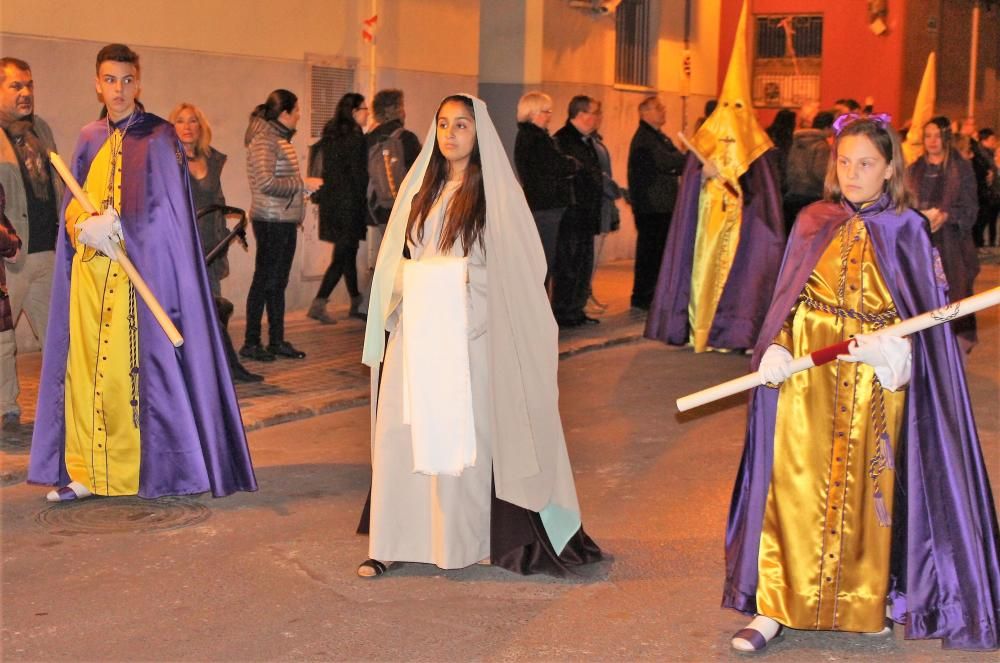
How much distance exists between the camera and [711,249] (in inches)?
479

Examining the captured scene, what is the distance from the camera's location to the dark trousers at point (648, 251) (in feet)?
47.6

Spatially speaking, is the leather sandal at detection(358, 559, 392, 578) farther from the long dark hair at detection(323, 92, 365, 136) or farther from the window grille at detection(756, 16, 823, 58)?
the window grille at detection(756, 16, 823, 58)

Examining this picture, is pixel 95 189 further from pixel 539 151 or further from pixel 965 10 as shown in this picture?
pixel 965 10

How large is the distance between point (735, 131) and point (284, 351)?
409cm

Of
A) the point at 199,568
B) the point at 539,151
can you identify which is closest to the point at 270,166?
the point at 539,151

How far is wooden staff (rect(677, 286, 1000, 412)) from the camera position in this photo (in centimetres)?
459

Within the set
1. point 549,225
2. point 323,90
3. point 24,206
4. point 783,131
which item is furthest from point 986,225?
point 24,206

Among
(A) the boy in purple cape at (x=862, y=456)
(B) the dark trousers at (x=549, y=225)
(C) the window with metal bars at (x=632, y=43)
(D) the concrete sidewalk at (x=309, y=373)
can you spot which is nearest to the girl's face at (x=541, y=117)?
(B) the dark trousers at (x=549, y=225)

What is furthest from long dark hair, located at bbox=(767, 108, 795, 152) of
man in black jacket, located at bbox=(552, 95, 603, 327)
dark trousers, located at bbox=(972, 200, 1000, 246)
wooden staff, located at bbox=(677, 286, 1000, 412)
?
wooden staff, located at bbox=(677, 286, 1000, 412)

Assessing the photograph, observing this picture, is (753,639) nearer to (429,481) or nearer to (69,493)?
(429,481)

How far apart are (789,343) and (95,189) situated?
3.63 metres

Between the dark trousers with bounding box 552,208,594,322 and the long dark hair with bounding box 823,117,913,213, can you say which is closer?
the long dark hair with bounding box 823,117,913,213

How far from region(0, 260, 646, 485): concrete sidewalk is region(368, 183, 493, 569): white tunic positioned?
2.58 meters

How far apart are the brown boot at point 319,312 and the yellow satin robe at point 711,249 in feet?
10.4
